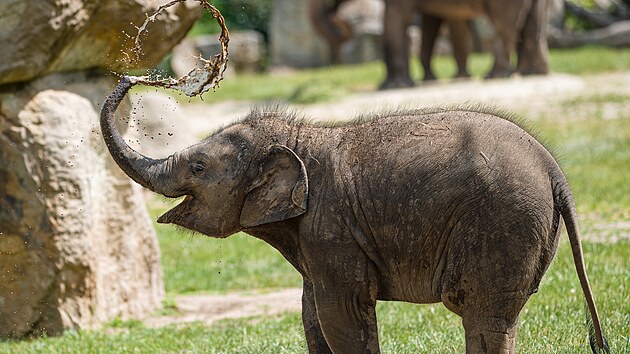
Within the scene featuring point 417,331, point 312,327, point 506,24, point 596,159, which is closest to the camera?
point 312,327

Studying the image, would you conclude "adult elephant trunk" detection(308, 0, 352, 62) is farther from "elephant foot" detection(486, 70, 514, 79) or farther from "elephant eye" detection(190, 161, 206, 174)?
"elephant eye" detection(190, 161, 206, 174)

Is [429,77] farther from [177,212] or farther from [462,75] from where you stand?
[177,212]

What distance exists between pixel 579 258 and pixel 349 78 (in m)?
19.8

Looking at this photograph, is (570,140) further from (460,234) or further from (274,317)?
(460,234)

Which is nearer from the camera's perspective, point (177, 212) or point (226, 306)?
point (177, 212)

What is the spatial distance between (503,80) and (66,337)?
14.1 metres

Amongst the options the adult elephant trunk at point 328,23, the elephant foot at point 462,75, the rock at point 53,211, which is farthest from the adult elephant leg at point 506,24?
the rock at point 53,211

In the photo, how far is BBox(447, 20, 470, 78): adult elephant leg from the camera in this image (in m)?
23.9

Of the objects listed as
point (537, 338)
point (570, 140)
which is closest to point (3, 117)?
point (537, 338)

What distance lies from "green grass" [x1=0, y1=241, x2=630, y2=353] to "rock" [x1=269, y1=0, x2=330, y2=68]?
2503 centimetres

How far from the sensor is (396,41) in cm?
2234

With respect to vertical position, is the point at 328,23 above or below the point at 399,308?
above

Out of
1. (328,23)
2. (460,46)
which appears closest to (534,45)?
(460,46)

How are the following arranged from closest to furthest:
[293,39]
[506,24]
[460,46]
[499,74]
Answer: [506,24] < [499,74] < [460,46] < [293,39]
